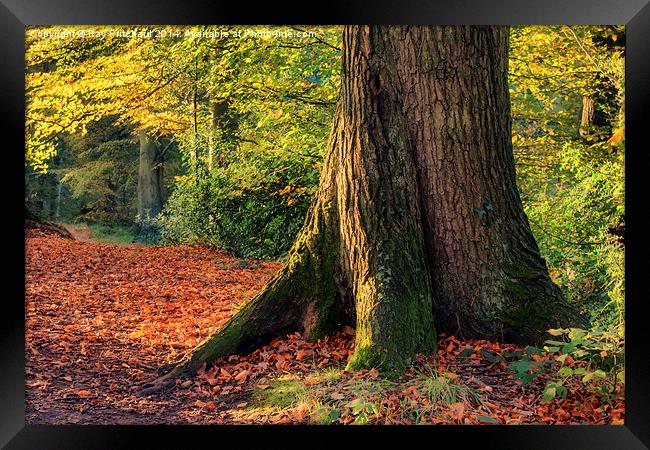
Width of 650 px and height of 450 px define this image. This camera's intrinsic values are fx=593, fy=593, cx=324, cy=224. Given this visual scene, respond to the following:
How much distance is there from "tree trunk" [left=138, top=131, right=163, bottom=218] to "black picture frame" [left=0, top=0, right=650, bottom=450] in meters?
0.94

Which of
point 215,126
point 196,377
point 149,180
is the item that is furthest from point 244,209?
point 196,377

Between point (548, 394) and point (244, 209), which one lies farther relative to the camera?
point (244, 209)

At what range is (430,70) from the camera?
4562 millimetres

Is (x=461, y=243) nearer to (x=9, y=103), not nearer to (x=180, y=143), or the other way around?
(x=180, y=143)

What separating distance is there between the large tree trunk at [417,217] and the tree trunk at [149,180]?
1.17 metres

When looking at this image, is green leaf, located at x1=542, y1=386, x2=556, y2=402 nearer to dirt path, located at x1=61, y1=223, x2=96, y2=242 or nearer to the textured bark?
the textured bark

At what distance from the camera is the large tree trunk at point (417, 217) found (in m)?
4.49

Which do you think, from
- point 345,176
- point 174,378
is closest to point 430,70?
point 345,176

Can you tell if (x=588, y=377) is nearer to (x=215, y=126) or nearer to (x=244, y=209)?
(x=244, y=209)

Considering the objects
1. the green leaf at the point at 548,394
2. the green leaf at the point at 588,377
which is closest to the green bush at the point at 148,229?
the green leaf at the point at 548,394

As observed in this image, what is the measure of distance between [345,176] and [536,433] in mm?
2324
